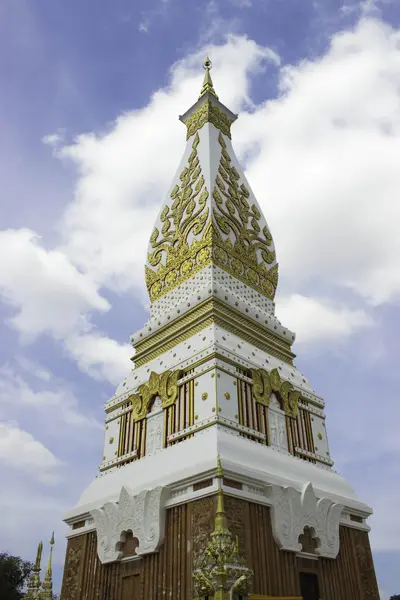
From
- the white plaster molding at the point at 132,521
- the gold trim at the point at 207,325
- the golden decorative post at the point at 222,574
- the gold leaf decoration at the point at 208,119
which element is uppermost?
the gold leaf decoration at the point at 208,119

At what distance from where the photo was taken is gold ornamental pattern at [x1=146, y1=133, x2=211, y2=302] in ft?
48.1

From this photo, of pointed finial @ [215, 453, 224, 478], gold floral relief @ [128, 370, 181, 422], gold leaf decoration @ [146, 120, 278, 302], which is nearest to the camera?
pointed finial @ [215, 453, 224, 478]

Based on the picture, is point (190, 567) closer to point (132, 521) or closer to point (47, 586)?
point (132, 521)

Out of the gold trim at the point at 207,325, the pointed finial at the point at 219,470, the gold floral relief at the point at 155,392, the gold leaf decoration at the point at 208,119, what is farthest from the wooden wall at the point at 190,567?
the gold leaf decoration at the point at 208,119

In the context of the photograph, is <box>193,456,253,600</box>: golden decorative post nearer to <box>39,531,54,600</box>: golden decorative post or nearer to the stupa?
the stupa

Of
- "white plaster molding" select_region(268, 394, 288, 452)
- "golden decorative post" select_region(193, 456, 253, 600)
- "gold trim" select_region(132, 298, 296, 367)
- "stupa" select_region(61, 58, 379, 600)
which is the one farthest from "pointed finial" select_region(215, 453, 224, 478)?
"gold trim" select_region(132, 298, 296, 367)

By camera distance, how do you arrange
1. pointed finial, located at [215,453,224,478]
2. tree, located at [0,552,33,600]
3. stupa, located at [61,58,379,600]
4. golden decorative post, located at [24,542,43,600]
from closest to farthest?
pointed finial, located at [215,453,224,478]
stupa, located at [61,58,379,600]
golden decorative post, located at [24,542,43,600]
tree, located at [0,552,33,600]

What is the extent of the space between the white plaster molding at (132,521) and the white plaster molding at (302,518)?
1.98 meters

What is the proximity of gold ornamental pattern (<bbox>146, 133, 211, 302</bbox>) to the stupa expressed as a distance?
0.04 m

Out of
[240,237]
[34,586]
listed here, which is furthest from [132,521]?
[240,237]

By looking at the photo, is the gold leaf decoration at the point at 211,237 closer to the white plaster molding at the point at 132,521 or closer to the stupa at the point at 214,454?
the stupa at the point at 214,454

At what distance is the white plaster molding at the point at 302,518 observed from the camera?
394 inches

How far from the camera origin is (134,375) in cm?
1388

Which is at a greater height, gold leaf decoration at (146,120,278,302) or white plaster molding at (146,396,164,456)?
gold leaf decoration at (146,120,278,302)
